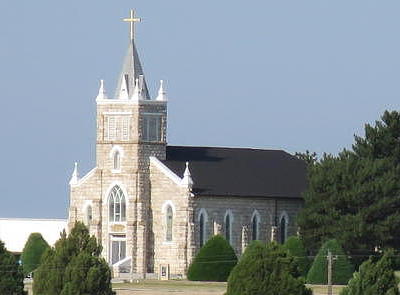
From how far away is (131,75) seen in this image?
398 ft

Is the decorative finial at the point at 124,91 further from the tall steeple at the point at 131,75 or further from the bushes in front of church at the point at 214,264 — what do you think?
the bushes in front of church at the point at 214,264

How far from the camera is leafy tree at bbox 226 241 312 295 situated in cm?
8625

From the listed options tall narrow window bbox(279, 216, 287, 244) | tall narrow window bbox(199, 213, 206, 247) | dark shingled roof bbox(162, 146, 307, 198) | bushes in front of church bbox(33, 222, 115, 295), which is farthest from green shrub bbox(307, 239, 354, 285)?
bushes in front of church bbox(33, 222, 115, 295)

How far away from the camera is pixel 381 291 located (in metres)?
82.9

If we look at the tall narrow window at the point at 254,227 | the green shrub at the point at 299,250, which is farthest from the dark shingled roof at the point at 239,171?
the green shrub at the point at 299,250

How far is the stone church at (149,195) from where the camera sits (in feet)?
393

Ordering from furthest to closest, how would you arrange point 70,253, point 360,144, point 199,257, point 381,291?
point 360,144, point 199,257, point 70,253, point 381,291

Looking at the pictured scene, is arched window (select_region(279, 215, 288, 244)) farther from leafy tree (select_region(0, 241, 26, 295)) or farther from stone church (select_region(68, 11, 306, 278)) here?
leafy tree (select_region(0, 241, 26, 295))

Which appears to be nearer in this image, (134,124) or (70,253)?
(70,253)

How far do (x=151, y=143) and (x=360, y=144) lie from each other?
33.8 ft

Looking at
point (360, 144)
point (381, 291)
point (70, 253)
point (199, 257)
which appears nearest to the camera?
point (381, 291)

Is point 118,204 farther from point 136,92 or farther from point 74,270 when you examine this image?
point 74,270

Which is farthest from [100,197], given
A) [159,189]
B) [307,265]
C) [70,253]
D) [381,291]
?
[381,291]

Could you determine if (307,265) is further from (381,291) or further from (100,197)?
(381,291)
